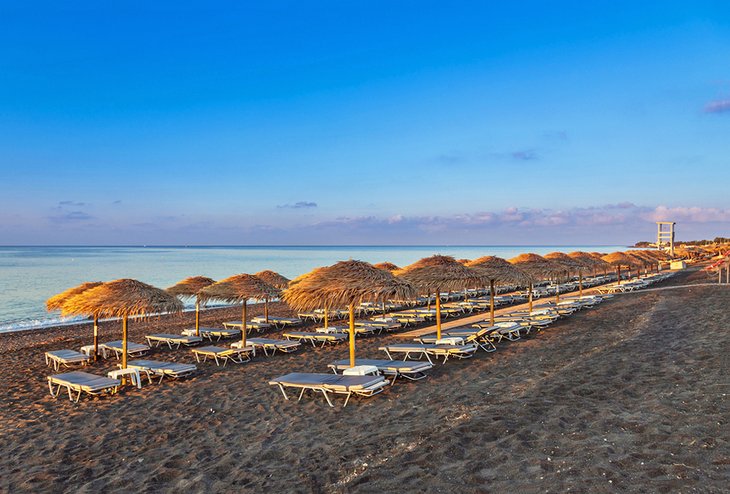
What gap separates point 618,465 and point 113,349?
36.8ft

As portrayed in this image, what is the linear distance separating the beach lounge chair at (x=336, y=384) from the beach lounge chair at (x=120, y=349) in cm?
556

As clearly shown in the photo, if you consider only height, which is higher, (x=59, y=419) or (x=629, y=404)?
(x=629, y=404)

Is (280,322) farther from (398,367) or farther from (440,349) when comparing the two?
(398,367)

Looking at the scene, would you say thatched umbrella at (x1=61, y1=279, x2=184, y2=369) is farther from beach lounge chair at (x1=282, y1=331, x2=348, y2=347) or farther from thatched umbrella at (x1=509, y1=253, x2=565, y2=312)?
thatched umbrella at (x1=509, y1=253, x2=565, y2=312)

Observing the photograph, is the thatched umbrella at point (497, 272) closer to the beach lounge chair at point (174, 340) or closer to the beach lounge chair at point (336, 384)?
the beach lounge chair at point (336, 384)

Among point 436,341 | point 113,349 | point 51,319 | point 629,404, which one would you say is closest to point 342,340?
point 436,341

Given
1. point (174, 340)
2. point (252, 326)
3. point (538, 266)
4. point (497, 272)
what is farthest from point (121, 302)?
point (538, 266)

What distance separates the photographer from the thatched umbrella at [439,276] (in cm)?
1030

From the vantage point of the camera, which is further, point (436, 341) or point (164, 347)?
point (164, 347)

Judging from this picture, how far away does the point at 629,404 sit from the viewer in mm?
5930

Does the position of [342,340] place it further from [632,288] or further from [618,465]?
[632,288]

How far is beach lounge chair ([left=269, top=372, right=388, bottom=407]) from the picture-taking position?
673 centimetres

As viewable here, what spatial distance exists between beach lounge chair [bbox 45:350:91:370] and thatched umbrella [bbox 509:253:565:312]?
1229 cm

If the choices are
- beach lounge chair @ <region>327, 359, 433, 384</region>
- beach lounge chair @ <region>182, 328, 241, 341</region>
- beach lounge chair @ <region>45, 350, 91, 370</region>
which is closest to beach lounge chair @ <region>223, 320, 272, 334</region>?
beach lounge chair @ <region>182, 328, 241, 341</region>
